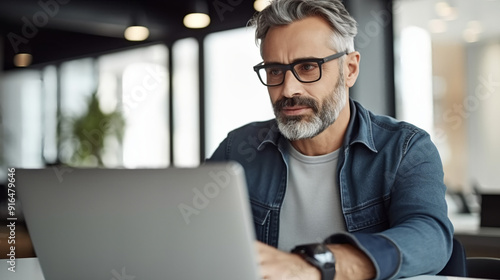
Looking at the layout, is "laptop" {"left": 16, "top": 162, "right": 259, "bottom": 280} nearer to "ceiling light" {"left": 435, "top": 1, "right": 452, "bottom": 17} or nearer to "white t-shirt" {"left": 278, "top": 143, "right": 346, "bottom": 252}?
"white t-shirt" {"left": 278, "top": 143, "right": 346, "bottom": 252}

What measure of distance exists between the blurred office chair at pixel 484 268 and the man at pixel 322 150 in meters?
0.29

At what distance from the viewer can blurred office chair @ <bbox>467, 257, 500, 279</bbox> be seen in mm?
1662

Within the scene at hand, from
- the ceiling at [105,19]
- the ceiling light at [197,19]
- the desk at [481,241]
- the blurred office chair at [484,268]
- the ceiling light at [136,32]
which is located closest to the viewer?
the blurred office chair at [484,268]

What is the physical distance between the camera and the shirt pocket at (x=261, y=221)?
5.89 feet

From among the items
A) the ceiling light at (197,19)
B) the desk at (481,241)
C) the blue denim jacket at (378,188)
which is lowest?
the desk at (481,241)

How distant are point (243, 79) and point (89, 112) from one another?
3.00 metres

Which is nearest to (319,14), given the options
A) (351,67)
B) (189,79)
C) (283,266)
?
(351,67)

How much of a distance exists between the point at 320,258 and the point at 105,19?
303 inches

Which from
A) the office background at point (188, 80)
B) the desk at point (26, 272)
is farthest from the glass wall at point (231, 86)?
the desk at point (26, 272)

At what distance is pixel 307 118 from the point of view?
1.79 m

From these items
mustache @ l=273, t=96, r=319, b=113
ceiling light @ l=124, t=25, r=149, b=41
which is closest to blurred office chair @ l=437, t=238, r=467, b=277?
mustache @ l=273, t=96, r=319, b=113

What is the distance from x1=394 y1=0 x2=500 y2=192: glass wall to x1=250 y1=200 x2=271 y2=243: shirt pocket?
4.31 meters

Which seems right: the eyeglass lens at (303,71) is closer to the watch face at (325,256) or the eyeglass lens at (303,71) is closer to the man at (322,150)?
the man at (322,150)

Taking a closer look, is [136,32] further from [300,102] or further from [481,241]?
[300,102]
